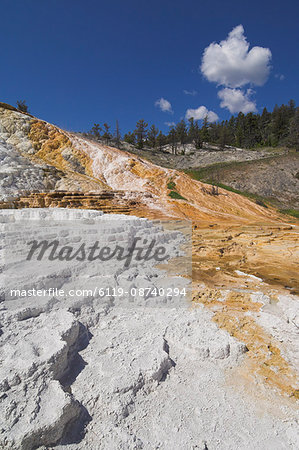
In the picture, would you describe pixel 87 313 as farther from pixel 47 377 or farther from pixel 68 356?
pixel 47 377

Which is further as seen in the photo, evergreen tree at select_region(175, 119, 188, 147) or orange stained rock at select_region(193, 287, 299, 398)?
evergreen tree at select_region(175, 119, 188, 147)

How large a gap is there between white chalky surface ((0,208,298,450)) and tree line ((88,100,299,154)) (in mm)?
36814

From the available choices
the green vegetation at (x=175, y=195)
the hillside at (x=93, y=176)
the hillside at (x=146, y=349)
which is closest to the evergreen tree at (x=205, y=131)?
the hillside at (x=93, y=176)

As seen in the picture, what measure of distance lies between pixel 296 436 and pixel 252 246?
578 centimetres

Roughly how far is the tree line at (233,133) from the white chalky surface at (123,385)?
121 ft

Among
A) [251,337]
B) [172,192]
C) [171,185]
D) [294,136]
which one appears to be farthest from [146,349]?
[294,136]

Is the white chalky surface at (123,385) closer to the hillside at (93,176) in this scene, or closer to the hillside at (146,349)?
the hillside at (146,349)

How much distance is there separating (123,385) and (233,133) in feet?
169

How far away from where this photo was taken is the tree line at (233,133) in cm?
3878

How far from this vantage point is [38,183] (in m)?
14.4

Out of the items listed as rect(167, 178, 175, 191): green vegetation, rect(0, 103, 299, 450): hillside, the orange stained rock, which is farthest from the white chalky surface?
rect(167, 178, 175, 191): green vegetation

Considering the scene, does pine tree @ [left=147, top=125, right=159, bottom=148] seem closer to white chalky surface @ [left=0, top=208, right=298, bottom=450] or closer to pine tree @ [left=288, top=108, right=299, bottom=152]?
pine tree @ [left=288, top=108, right=299, bottom=152]

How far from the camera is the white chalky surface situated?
6.23 feet

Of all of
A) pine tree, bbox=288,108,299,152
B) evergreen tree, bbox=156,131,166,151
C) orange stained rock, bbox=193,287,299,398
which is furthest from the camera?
evergreen tree, bbox=156,131,166,151
